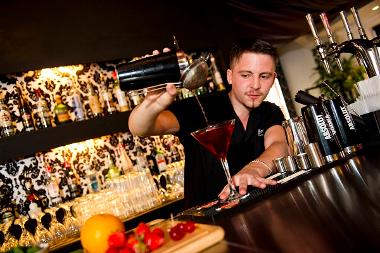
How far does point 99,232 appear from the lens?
97 cm

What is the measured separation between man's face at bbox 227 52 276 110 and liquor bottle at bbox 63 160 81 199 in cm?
161

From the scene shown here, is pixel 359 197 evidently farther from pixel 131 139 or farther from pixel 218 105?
pixel 131 139

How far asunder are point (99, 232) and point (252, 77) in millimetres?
1193

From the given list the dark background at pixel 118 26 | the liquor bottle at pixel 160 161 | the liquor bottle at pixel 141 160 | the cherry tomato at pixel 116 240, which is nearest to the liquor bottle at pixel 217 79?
the dark background at pixel 118 26

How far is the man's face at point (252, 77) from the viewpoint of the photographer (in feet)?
6.02

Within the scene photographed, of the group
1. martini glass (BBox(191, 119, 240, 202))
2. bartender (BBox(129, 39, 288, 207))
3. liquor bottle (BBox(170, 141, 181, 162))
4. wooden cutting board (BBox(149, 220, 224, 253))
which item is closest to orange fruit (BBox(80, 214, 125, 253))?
wooden cutting board (BBox(149, 220, 224, 253))

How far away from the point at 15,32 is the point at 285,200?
233 centimetres

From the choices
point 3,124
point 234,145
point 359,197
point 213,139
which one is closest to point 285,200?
point 359,197

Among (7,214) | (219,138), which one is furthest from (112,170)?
(219,138)

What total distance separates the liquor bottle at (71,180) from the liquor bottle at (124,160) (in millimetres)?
398

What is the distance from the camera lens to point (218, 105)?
6.59 ft

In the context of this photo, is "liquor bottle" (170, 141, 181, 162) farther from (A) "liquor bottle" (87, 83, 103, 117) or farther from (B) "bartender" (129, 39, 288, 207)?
(B) "bartender" (129, 39, 288, 207)

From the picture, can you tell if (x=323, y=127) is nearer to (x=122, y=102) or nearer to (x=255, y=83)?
(x=255, y=83)

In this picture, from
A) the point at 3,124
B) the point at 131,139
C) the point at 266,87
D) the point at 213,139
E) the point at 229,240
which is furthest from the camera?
the point at 131,139
